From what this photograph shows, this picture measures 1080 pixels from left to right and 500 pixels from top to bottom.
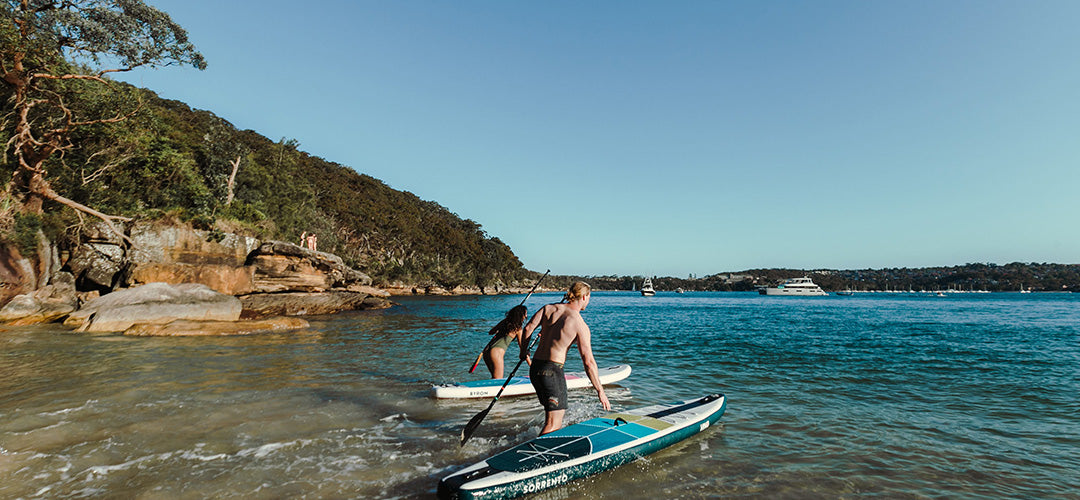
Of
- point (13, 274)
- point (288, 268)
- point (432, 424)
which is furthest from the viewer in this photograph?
point (288, 268)

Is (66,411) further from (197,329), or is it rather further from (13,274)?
(13,274)

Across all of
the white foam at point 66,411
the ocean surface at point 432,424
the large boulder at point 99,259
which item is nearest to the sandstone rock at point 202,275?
the large boulder at point 99,259

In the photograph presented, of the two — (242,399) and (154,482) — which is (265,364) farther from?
(154,482)

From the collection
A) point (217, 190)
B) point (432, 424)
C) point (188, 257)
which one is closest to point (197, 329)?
point (188, 257)

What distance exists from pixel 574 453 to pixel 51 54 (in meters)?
25.6

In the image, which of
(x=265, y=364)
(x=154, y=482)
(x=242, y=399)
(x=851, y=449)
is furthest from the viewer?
(x=265, y=364)

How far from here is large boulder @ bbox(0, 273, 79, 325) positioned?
16672 millimetres

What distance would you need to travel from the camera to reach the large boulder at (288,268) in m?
26.5

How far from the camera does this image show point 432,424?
721 centimetres

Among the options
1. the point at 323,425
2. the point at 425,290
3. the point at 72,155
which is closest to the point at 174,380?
the point at 323,425

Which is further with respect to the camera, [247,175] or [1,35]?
[247,175]

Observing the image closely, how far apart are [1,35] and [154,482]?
847 inches

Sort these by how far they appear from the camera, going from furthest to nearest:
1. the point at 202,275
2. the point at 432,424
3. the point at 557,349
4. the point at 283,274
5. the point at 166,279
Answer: the point at 283,274 → the point at 202,275 → the point at 166,279 → the point at 432,424 → the point at 557,349

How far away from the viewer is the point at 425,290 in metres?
89.2
